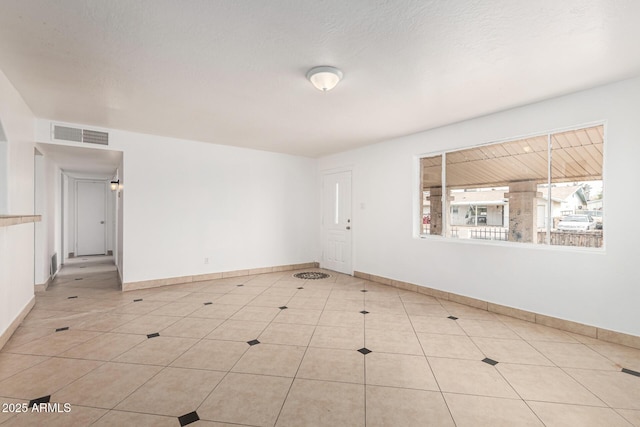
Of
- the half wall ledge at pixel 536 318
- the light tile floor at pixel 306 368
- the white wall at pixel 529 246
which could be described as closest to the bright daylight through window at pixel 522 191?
the white wall at pixel 529 246

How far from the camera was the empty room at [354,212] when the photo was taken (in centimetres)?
202

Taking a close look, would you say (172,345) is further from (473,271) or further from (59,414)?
(473,271)

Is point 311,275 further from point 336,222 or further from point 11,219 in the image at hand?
point 11,219

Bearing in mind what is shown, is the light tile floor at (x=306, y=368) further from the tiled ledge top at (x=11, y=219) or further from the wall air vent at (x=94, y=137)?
the wall air vent at (x=94, y=137)

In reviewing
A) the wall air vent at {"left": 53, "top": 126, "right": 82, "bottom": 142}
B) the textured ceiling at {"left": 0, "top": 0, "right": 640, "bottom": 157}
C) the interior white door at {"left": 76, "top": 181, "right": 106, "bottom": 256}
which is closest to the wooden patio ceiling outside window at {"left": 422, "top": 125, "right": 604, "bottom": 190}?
the textured ceiling at {"left": 0, "top": 0, "right": 640, "bottom": 157}

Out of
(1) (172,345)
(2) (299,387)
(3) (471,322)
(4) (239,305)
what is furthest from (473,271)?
(1) (172,345)

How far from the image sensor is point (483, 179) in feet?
13.9

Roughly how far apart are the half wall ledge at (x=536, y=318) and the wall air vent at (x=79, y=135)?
548 cm

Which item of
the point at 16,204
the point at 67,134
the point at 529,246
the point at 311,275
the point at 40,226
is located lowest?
the point at 311,275

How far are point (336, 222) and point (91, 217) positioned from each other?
7649mm

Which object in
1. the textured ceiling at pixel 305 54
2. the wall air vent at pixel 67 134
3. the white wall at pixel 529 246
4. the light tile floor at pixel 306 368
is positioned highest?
the textured ceiling at pixel 305 54

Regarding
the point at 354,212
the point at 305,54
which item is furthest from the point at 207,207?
the point at 305,54

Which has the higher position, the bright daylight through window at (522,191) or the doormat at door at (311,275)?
the bright daylight through window at (522,191)

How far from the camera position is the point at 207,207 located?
561 centimetres
